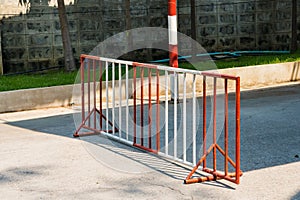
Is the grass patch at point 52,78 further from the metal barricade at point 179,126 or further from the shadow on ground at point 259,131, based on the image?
the shadow on ground at point 259,131

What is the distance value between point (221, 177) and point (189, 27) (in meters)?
13.0

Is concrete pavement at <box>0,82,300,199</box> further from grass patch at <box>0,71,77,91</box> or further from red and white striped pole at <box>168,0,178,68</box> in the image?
red and white striped pole at <box>168,0,178,68</box>

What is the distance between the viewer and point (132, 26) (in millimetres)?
18562

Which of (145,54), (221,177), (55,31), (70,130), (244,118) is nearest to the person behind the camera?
(221,177)

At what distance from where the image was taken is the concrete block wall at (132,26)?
55.0ft

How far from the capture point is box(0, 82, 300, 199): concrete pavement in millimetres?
6887

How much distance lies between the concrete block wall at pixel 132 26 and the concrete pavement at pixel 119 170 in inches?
219

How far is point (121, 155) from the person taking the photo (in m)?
8.73

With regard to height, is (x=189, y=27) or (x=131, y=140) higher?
(x=189, y=27)

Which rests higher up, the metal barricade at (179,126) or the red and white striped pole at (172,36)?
the red and white striped pole at (172,36)

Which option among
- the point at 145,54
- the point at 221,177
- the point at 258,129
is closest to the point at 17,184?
the point at 221,177

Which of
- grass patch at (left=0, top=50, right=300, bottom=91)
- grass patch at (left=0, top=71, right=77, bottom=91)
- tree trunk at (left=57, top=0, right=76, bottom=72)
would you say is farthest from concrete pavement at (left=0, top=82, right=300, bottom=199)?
tree trunk at (left=57, top=0, right=76, bottom=72)

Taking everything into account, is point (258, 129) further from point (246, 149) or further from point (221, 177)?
point (221, 177)

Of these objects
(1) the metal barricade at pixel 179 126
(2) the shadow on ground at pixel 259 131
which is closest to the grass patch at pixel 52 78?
(1) the metal barricade at pixel 179 126
